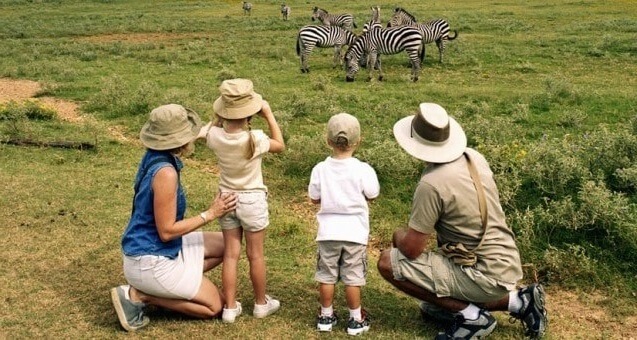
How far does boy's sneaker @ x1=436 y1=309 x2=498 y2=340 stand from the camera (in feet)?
14.1

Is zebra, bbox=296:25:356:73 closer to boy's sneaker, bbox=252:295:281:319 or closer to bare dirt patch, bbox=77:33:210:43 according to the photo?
bare dirt patch, bbox=77:33:210:43

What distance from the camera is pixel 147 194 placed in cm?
438

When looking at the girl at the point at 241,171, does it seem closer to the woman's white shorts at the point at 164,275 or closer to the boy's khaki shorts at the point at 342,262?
the woman's white shorts at the point at 164,275

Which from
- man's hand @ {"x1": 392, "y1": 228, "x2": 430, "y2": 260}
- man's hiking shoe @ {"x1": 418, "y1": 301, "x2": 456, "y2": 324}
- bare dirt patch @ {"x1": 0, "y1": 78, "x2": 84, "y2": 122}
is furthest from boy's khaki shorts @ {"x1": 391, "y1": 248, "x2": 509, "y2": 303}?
bare dirt patch @ {"x1": 0, "y1": 78, "x2": 84, "y2": 122}

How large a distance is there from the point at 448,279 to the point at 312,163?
4.25 meters

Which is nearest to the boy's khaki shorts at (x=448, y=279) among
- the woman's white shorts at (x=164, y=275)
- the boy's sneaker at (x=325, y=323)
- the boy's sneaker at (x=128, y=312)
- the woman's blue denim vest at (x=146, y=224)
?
the boy's sneaker at (x=325, y=323)

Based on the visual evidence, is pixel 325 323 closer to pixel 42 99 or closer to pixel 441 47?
pixel 42 99

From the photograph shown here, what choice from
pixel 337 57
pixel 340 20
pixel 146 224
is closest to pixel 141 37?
pixel 340 20

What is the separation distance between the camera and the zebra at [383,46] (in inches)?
653

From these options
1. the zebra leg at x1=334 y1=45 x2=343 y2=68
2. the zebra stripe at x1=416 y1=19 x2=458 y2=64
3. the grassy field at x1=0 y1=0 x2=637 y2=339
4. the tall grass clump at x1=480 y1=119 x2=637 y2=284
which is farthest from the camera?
the zebra stripe at x1=416 y1=19 x2=458 y2=64

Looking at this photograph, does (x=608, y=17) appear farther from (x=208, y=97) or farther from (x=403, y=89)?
(x=208, y=97)

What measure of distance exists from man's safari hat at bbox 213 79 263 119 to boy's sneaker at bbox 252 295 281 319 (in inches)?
54.1

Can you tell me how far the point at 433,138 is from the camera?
4176mm

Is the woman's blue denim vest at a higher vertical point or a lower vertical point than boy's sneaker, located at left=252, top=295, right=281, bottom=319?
higher
